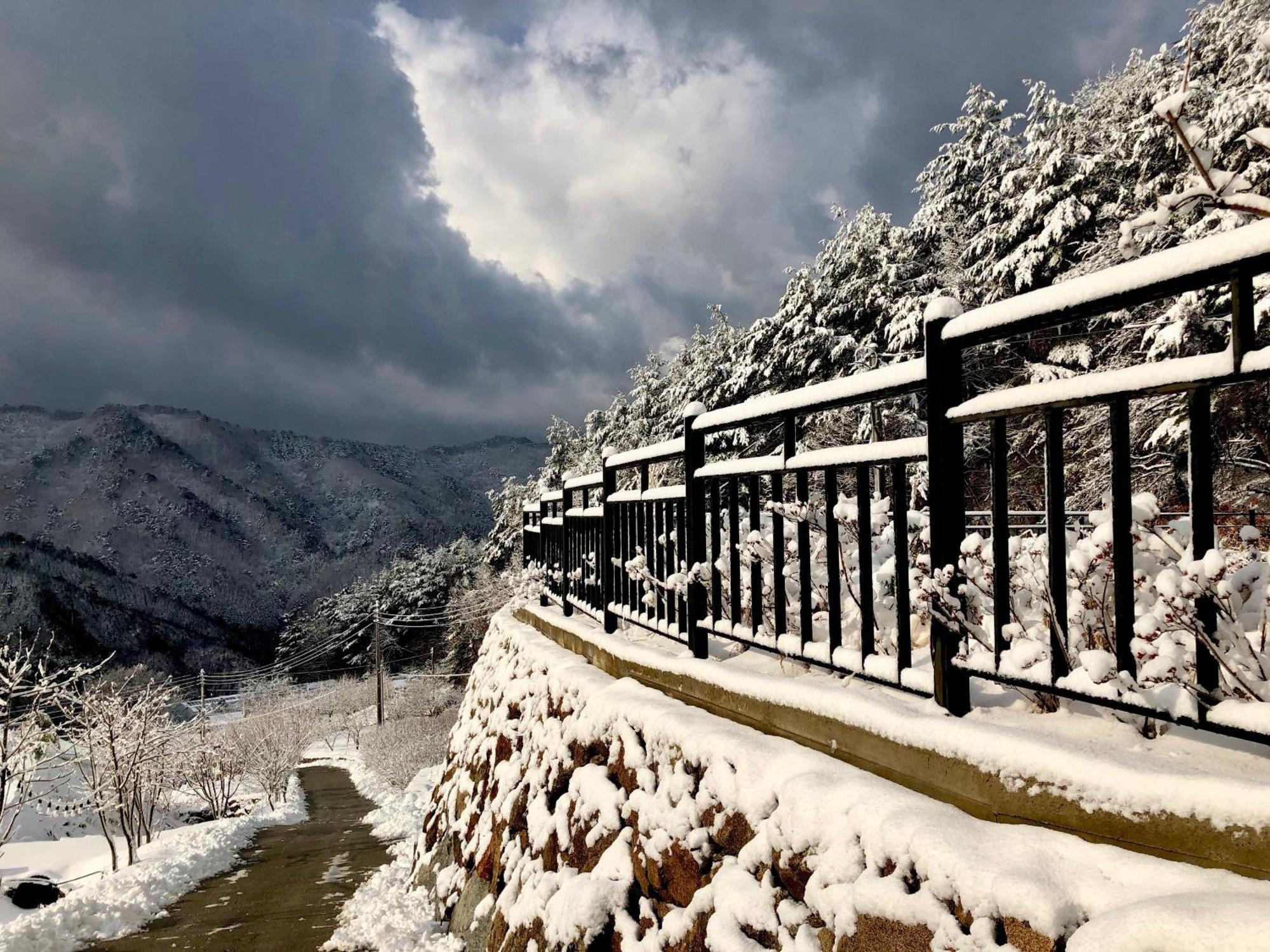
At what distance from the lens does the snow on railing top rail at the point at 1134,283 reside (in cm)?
123

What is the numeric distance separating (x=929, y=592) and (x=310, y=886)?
9262 mm

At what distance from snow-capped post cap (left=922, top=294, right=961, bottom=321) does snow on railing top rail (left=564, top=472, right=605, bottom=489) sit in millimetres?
2887

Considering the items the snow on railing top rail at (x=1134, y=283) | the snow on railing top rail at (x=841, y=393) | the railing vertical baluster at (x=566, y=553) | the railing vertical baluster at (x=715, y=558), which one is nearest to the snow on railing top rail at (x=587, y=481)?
the railing vertical baluster at (x=566, y=553)

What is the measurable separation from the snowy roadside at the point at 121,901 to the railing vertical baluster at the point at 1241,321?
33.6ft

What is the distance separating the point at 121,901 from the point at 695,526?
9.38m

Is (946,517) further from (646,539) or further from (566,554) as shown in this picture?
(566,554)

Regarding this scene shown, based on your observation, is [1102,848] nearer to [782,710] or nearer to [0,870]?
[782,710]

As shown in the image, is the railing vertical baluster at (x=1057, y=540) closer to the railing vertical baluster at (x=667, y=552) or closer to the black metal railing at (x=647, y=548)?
the black metal railing at (x=647, y=548)

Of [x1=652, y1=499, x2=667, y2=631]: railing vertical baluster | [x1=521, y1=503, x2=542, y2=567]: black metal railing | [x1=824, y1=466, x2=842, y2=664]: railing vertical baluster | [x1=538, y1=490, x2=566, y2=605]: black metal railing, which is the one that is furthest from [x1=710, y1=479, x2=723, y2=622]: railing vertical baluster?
[x1=521, y1=503, x2=542, y2=567]: black metal railing

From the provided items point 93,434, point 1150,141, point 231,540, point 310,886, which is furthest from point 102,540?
point 1150,141

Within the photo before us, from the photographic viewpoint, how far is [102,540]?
286 feet

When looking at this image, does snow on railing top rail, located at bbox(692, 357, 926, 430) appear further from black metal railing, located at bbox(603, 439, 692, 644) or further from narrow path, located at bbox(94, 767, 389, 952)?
narrow path, located at bbox(94, 767, 389, 952)

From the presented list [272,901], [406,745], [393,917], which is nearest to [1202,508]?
[393,917]

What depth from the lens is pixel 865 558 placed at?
6.93 ft
